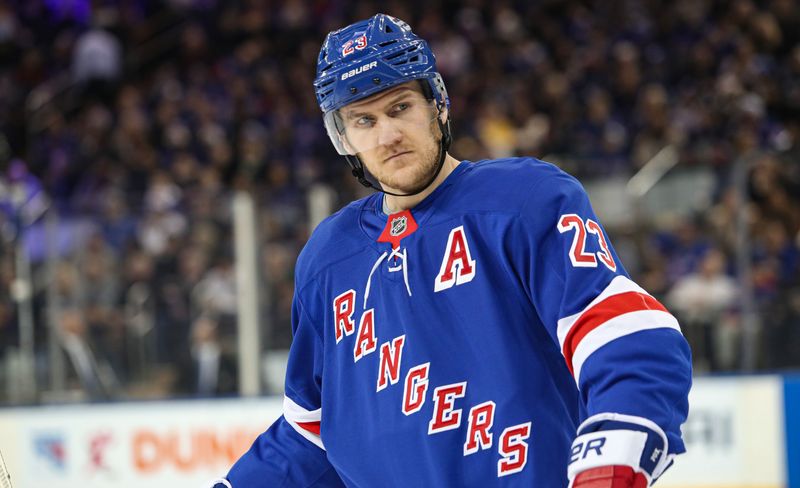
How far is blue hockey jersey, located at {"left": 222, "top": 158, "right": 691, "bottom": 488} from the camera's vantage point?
1602 millimetres

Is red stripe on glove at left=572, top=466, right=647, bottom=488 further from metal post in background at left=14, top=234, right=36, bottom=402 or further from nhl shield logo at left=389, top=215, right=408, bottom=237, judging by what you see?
metal post in background at left=14, top=234, right=36, bottom=402

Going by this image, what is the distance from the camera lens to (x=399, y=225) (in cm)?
197

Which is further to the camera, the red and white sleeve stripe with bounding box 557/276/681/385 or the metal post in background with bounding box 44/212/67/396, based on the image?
the metal post in background with bounding box 44/212/67/396

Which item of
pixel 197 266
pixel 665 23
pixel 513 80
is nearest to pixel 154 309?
pixel 197 266

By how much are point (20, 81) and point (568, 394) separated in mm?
10034

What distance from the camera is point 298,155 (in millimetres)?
8500

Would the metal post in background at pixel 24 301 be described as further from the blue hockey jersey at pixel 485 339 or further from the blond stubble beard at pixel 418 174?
the blond stubble beard at pixel 418 174

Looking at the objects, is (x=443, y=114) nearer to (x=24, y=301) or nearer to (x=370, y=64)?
(x=370, y=64)

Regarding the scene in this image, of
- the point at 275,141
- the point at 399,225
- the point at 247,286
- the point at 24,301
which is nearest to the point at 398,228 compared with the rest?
the point at 399,225

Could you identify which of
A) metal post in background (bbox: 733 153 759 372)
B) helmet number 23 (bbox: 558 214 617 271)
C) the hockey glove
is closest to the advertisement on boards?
metal post in background (bbox: 733 153 759 372)

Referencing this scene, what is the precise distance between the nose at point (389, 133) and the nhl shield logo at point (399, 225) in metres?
0.13

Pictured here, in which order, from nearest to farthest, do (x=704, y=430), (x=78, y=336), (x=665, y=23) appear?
(x=704, y=430) < (x=78, y=336) < (x=665, y=23)

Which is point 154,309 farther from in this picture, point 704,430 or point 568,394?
point 568,394

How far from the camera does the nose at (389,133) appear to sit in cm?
191
